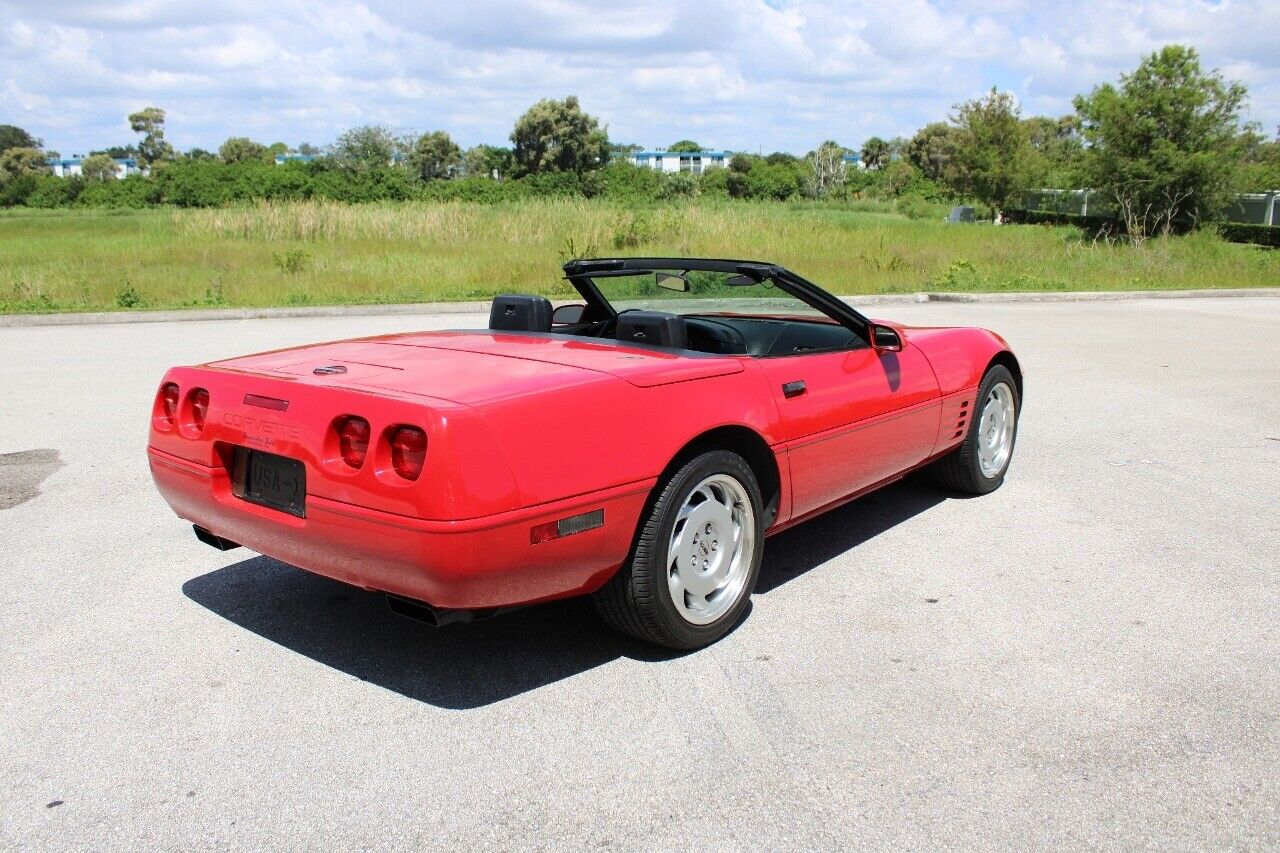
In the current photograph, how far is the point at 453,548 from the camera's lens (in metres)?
3.02

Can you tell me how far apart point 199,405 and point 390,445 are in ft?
3.55

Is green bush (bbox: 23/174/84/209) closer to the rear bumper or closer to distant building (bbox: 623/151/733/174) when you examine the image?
the rear bumper

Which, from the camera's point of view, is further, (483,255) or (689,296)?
(483,255)

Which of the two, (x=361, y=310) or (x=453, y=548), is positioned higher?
(x=453, y=548)

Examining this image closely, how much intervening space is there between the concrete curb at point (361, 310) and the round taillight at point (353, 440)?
13274 millimetres

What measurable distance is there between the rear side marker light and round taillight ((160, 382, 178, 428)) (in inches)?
62.4

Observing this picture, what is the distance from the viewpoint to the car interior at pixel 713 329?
14.6ft

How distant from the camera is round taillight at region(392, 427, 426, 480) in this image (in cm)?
309

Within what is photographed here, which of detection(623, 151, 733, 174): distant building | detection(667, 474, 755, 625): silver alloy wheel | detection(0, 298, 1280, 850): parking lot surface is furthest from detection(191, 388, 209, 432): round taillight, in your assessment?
detection(623, 151, 733, 174): distant building

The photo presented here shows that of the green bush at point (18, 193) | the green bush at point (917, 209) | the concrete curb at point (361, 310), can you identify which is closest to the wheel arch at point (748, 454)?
the concrete curb at point (361, 310)

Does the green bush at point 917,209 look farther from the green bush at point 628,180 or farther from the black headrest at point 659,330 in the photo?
the black headrest at point 659,330

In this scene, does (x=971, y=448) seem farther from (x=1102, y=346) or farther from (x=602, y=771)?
(x=1102, y=346)

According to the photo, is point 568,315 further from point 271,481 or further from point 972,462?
point 972,462

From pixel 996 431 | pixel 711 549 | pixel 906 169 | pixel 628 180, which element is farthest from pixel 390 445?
pixel 906 169
